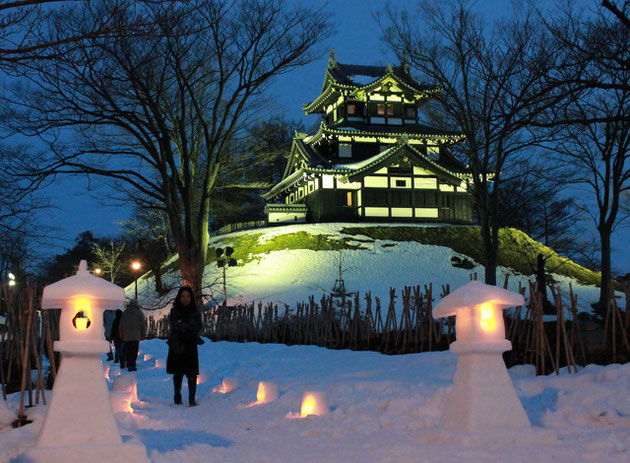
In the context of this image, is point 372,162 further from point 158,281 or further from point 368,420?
point 368,420

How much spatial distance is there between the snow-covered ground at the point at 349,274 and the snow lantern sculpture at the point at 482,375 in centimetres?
2004

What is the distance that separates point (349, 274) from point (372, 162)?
863cm

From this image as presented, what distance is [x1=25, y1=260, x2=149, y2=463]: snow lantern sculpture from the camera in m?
4.43

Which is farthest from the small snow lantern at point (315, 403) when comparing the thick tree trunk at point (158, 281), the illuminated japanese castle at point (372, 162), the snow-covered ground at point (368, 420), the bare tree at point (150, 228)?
the bare tree at point (150, 228)

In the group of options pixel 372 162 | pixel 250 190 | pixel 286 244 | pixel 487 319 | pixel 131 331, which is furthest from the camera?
pixel 250 190

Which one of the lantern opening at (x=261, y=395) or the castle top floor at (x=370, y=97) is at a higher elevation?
the castle top floor at (x=370, y=97)

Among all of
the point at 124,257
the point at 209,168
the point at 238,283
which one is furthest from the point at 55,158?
the point at 124,257

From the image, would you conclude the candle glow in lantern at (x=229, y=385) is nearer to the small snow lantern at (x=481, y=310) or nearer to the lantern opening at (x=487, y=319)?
the small snow lantern at (x=481, y=310)

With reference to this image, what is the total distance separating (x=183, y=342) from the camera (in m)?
8.46

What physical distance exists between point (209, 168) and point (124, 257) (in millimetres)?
25915

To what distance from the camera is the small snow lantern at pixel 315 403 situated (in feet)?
23.0

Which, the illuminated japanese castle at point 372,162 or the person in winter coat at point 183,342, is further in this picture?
the illuminated japanese castle at point 372,162

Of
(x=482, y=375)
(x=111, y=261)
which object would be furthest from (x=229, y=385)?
(x=111, y=261)

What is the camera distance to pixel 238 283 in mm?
29609
